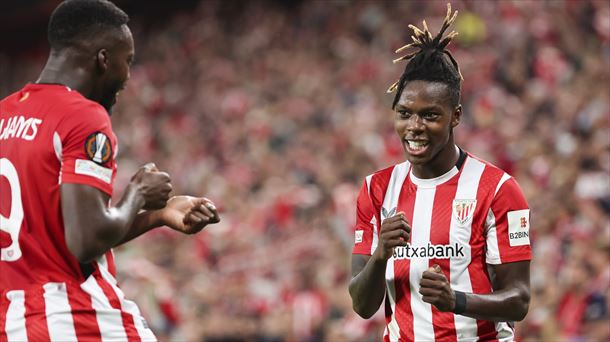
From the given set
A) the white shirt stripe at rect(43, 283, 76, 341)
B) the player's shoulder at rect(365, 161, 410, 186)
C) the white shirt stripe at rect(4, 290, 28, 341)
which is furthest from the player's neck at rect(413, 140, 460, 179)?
the white shirt stripe at rect(4, 290, 28, 341)

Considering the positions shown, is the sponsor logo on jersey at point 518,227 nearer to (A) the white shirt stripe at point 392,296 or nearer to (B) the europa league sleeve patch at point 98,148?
(A) the white shirt stripe at point 392,296

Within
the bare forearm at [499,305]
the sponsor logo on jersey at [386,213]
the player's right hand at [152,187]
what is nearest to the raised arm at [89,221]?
the player's right hand at [152,187]

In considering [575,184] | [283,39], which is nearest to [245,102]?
[283,39]

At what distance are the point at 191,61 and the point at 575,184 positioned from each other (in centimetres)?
1092

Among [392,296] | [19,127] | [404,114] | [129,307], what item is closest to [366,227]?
[392,296]

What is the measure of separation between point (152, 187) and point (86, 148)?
1.39 ft

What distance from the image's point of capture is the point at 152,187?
3.87m

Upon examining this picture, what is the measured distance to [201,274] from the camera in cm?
1130

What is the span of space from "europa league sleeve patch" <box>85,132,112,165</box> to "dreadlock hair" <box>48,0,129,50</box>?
44cm

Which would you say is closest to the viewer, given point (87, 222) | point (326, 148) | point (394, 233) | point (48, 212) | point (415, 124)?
point (87, 222)

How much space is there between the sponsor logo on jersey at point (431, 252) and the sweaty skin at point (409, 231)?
0.15m

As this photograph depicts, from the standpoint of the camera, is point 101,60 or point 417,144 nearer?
point 101,60

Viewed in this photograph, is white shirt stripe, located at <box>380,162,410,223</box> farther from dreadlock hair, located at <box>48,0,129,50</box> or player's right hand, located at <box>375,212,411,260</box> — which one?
dreadlock hair, located at <box>48,0,129,50</box>

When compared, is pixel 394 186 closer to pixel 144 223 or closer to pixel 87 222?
pixel 144 223
